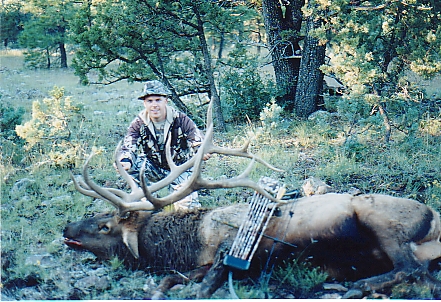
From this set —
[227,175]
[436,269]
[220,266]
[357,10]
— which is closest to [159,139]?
[227,175]

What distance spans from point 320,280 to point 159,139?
2.13 m

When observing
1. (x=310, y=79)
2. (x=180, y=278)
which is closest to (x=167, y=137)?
(x=180, y=278)

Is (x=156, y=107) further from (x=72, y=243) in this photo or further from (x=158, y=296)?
(x=158, y=296)

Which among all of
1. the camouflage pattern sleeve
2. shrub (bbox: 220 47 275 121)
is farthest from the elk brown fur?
shrub (bbox: 220 47 275 121)

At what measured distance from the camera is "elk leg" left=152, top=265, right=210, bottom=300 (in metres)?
3.35

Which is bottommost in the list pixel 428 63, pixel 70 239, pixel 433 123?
pixel 70 239

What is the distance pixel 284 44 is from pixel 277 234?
4.70m

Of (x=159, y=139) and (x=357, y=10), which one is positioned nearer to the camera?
(x=159, y=139)

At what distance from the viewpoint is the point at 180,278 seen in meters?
3.45

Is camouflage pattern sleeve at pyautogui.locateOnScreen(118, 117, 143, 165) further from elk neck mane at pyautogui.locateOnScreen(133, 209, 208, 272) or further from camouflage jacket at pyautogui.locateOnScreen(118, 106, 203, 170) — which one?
elk neck mane at pyautogui.locateOnScreen(133, 209, 208, 272)

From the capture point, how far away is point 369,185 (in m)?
4.75

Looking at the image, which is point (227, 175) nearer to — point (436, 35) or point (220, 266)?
point (220, 266)

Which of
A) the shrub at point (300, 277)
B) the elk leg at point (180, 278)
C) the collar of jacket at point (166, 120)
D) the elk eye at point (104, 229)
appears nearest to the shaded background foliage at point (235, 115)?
the shrub at point (300, 277)

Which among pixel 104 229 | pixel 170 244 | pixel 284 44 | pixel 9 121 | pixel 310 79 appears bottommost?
pixel 170 244
